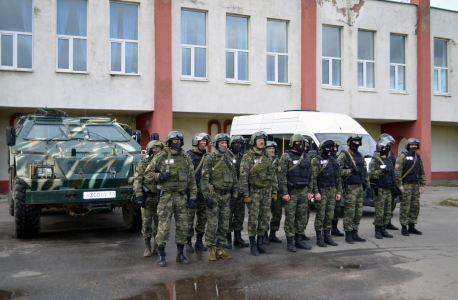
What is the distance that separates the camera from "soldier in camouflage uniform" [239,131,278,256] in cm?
638

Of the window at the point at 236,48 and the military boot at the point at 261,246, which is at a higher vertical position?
the window at the point at 236,48

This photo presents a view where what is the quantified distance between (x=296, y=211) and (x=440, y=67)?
16.0 metres

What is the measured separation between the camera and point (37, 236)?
746 centimetres

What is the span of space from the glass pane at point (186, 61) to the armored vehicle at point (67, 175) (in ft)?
24.8

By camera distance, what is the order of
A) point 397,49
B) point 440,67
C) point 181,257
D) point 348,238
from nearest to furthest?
point 181,257, point 348,238, point 397,49, point 440,67

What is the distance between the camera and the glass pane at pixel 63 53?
13.9m

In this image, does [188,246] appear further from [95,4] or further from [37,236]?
[95,4]

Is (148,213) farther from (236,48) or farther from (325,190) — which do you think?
(236,48)

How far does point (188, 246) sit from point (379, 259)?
292 centimetres

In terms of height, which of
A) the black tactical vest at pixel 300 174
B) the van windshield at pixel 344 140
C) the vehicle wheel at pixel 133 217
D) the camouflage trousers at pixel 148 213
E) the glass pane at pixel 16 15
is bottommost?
the vehicle wheel at pixel 133 217

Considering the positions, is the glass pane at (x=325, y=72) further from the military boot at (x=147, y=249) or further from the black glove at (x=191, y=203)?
the military boot at (x=147, y=249)

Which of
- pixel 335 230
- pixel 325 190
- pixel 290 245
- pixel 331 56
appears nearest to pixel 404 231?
pixel 335 230

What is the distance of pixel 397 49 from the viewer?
1859 centimetres

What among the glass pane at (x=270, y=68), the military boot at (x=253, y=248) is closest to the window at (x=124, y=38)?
the glass pane at (x=270, y=68)
